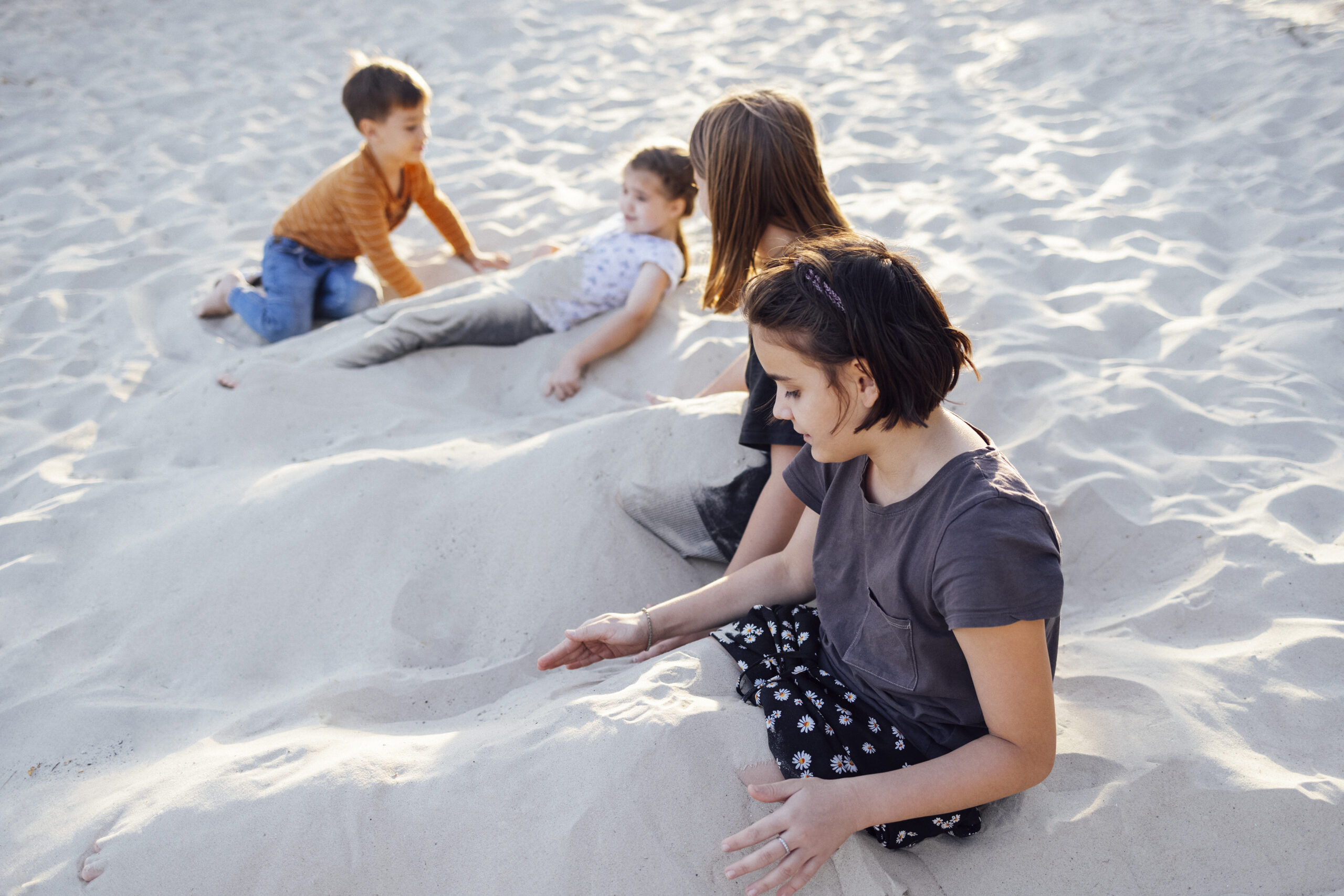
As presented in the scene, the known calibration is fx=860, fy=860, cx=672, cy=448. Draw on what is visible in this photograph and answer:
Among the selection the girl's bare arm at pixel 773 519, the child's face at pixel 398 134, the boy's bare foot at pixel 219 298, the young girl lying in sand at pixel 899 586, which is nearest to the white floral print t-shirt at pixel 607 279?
the child's face at pixel 398 134

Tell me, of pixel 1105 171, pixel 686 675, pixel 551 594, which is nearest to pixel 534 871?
pixel 686 675

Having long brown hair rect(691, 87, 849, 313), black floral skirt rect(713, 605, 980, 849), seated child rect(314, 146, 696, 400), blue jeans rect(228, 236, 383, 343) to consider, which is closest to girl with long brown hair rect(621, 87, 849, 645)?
long brown hair rect(691, 87, 849, 313)

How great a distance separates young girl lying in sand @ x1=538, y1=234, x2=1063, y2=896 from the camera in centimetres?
122

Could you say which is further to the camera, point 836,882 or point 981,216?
point 981,216

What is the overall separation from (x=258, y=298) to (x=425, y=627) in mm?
2132

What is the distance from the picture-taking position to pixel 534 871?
4.42ft

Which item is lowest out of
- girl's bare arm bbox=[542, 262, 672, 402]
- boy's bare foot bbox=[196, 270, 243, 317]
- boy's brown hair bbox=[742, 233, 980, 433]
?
girl's bare arm bbox=[542, 262, 672, 402]

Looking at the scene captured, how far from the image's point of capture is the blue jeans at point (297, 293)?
3.57m

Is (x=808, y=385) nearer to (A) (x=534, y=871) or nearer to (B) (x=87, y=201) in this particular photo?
(A) (x=534, y=871)

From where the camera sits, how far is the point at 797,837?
1.25m

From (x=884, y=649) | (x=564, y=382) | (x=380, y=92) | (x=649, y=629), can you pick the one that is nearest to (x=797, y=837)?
(x=884, y=649)

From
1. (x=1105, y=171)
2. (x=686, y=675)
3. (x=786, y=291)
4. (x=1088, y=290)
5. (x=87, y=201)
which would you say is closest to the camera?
(x=786, y=291)

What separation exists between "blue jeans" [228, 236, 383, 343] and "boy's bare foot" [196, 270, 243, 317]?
0.07 meters

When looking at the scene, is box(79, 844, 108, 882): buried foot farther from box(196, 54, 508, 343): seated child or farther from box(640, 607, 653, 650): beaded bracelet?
box(196, 54, 508, 343): seated child
